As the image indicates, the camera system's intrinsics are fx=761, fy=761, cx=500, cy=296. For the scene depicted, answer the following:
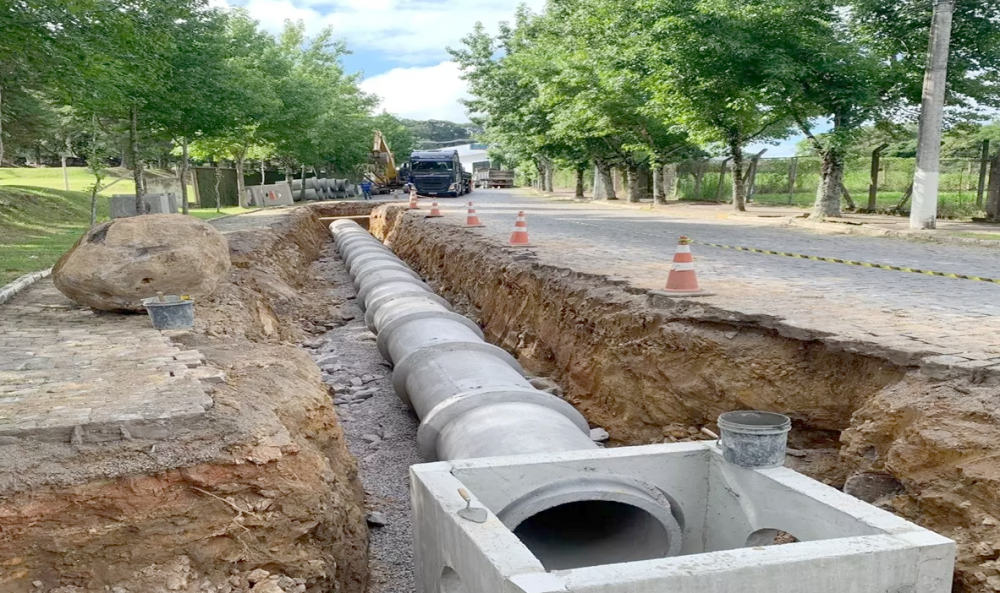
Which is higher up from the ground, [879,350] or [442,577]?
[879,350]

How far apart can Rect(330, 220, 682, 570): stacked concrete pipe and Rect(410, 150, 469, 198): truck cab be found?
27340mm

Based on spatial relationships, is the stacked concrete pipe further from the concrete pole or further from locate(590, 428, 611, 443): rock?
the concrete pole

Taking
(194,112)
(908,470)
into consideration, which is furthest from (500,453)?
(194,112)

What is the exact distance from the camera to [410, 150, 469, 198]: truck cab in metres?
34.6

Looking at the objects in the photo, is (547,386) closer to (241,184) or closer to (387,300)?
(387,300)

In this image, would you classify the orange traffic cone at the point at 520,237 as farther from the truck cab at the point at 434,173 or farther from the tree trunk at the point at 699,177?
the truck cab at the point at 434,173

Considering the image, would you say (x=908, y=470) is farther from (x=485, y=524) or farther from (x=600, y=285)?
(x=600, y=285)

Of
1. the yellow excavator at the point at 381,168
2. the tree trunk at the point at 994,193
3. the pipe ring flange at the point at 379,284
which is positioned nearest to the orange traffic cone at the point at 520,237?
the pipe ring flange at the point at 379,284

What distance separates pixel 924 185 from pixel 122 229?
44.2 feet

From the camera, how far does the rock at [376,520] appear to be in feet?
18.0

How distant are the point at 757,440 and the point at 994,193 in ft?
51.0

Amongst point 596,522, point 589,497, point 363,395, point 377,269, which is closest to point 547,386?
point 363,395


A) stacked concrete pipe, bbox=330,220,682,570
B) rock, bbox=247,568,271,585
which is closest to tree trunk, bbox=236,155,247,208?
stacked concrete pipe, bbox=330,220,682,570

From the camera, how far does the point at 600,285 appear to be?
781 centimetres
